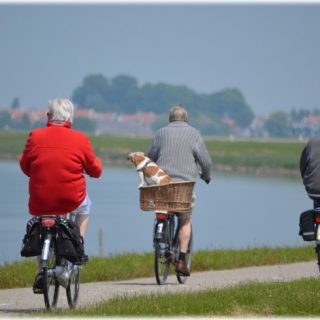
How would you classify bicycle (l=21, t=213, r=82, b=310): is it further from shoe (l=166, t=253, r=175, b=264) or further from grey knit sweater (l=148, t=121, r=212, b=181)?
shoe (l=166, t=253, r=175, b=264)

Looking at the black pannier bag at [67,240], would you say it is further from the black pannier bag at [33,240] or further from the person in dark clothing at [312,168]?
the person in dark clothing at [312,168]

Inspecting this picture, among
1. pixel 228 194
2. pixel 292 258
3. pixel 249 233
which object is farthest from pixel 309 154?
pixel 228 194

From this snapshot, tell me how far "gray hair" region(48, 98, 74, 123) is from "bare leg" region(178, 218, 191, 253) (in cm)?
363

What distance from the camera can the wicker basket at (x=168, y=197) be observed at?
12719 mm

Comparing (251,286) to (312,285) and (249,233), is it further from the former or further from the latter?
(249,233)

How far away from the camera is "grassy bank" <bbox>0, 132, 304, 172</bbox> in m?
115

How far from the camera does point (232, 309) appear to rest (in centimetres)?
975

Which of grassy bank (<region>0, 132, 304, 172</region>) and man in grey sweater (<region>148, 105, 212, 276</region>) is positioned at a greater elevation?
man in grey sweater (<region>148, 105, 212, 276</region>)

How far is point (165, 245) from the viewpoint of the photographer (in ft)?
42.9

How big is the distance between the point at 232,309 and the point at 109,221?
36.4 m

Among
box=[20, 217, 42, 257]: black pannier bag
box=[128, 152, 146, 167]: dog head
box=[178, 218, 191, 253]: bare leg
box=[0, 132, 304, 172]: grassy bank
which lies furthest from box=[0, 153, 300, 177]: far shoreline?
box=[20, 217, 42, 257]: black pannier bag

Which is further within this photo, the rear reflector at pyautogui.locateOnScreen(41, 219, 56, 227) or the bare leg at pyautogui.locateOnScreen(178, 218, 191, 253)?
the bare leg at pyautogui.locateOnScreen(178, 218, 191, 253)

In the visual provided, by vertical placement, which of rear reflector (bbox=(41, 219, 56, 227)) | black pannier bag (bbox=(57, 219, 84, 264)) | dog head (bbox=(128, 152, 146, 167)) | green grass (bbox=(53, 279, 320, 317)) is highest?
dog head (bbox=(128, 152, 146, 167))

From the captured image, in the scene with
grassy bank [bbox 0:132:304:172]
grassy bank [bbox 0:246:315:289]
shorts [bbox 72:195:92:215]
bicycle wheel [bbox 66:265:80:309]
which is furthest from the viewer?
grassy bank [bbox 0:132:304:172]
